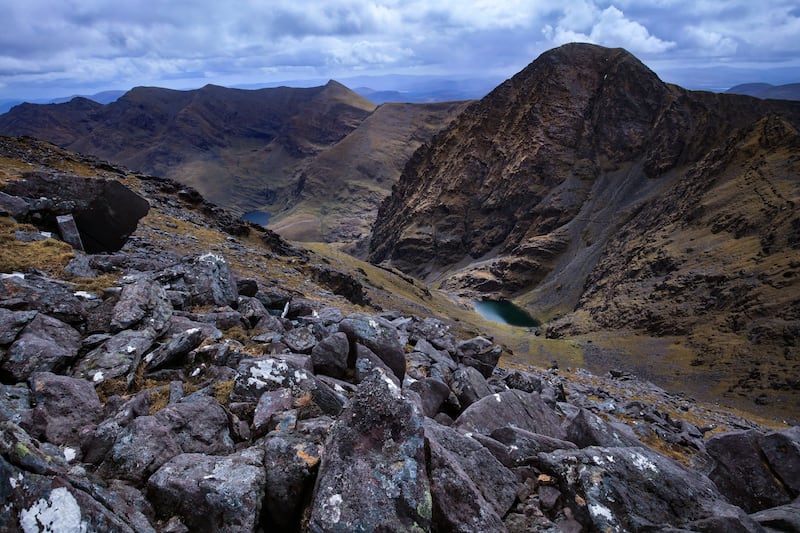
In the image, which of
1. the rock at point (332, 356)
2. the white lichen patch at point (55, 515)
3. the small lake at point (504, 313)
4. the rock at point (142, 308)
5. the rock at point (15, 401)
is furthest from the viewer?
the small lake at point (504, 313)

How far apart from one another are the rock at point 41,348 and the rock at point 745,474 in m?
17.4

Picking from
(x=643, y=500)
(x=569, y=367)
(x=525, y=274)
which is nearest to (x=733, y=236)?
(x=569, y=367)

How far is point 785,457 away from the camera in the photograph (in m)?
11.4

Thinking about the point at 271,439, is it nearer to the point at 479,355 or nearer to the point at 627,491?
the point at 627,491

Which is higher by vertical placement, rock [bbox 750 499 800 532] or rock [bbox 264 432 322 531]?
rock [bbox 264 432 322 531]

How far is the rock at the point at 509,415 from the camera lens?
38.1ft

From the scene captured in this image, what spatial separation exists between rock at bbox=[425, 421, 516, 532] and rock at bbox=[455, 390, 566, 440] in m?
2.59

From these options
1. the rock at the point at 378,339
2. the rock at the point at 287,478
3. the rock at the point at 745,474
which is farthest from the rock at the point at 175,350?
the rock at the point at 745,474

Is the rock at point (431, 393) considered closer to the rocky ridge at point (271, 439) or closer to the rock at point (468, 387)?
the rocky ridge at point (271, 439)

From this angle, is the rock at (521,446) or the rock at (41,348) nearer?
the rock at (41,348)

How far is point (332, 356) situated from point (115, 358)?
548cm

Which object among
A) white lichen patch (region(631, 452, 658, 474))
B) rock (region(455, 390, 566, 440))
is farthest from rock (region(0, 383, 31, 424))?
white lichen patch (region(631, 452, 658, 474))

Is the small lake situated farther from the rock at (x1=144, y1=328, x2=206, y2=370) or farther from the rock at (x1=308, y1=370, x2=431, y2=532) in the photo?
the rock at (x1=308, y1=370, x2=431, y2=532)

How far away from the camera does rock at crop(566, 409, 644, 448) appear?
1116 centimetres
